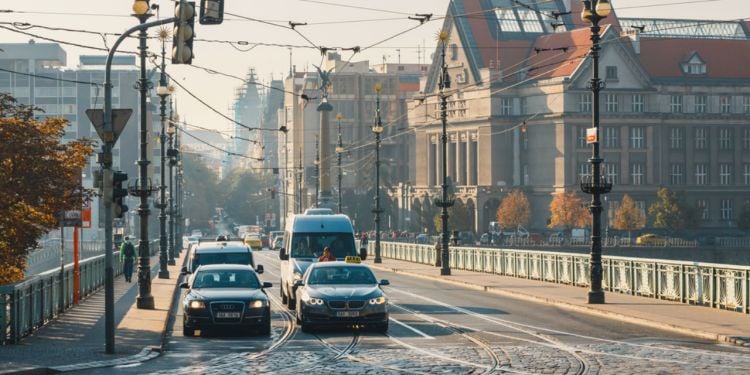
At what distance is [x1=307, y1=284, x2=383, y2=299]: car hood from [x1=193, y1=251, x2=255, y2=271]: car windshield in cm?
887

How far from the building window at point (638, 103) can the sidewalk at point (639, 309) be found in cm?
8885

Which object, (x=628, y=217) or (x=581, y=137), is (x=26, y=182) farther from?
(x=581, y=137)

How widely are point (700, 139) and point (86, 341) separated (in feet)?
396

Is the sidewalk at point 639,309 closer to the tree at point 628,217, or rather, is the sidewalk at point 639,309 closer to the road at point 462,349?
the road at point 462,349

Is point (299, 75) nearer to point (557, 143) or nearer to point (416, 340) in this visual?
point (557, 143)

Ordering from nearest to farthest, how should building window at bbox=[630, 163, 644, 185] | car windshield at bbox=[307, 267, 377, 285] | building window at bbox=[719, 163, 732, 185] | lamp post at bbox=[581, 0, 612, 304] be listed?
car windshield at bbox=[307, 267, 377, 285], lamp post at bbox=[581, 0, 612, 304], building window at bbox=[630, 163, 644, 185], building window at bbox=[719, 163, 732, 185]

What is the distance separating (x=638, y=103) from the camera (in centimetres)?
13762

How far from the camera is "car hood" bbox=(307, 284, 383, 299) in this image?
27.8 m

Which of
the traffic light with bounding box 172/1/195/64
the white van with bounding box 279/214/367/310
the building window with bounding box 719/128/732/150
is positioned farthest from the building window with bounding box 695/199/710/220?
the traffic light with bounding box 172/1/195/64

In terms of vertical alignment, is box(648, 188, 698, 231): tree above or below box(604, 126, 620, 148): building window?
below

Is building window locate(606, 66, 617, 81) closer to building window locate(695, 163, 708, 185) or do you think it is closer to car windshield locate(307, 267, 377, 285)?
building window locate(695, 163, 708, 185)

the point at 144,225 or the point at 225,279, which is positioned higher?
the point at 144,225

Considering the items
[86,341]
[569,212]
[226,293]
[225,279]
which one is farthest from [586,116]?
[86,341]

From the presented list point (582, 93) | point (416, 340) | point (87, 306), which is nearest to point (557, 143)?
point (582, 93)
